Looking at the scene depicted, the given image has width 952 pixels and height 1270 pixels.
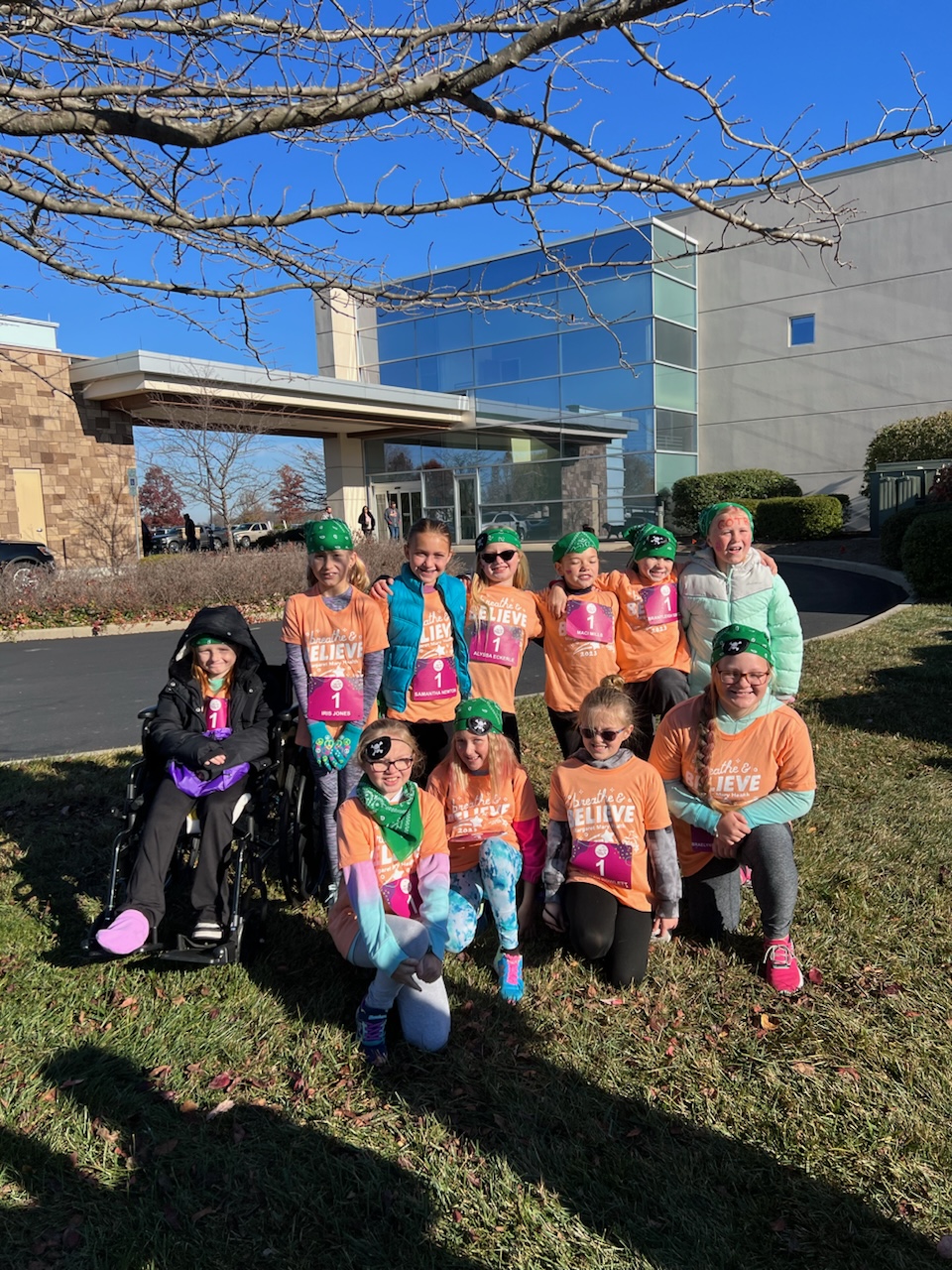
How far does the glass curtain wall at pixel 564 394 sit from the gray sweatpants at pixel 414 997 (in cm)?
2145

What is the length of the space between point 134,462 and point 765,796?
73.2ft

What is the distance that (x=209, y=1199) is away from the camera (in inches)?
92.7

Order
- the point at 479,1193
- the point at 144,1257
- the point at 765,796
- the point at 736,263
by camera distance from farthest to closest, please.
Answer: the point at 736,263, the point at 765,796, the point at 479,1193, the point at 144,1257

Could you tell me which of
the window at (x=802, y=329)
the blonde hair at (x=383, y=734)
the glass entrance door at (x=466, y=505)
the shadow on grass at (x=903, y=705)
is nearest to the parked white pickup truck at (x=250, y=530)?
Answer: the glass entrance door at (x=466, y=505)

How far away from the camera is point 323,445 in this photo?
3169cm

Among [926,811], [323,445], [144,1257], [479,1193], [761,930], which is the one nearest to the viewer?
[144,1257]

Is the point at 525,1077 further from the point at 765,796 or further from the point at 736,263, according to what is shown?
the point at 736,263

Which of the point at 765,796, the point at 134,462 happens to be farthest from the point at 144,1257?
the point at 134,462

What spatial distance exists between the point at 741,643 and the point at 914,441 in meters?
20.3

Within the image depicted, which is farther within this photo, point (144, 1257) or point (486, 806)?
point (486, 806)

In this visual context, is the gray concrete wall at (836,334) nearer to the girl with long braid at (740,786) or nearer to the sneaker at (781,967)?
the girl with long braid at (740,786)

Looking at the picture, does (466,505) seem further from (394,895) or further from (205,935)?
(394,895)

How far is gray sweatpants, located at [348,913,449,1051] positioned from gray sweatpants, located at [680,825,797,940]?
1.22 m

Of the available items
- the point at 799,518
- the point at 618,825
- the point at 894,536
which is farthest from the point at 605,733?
the point at 799,518
